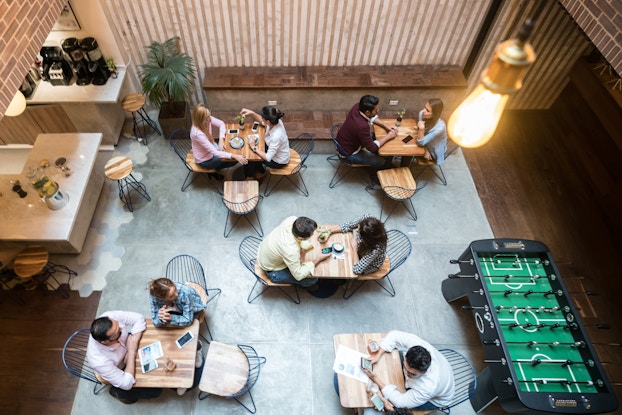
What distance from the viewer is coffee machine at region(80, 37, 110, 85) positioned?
605cm

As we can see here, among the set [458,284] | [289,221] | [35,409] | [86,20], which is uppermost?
[86,20]

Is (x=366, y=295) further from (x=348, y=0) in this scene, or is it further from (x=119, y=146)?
(x=119, y=146)

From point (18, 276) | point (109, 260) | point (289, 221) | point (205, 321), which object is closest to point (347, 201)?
point (289, 221)

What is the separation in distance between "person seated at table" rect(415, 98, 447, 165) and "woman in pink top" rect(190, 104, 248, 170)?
8.87 feet

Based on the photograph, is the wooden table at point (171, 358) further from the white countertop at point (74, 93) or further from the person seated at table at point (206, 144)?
the white countertop at point (74, 93)

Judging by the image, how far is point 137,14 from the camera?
6.01 meters

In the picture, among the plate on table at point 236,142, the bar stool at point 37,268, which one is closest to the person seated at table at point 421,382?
the plate on table at point 236,142

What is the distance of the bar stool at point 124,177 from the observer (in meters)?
5.64

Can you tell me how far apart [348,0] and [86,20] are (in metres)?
4.03

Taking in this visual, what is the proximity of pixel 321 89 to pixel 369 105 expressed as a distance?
4.77ft

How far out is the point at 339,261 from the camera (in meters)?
4.67

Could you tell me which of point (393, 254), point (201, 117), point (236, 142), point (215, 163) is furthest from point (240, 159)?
point (393, 254)

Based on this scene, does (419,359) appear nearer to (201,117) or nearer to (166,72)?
(201,117)

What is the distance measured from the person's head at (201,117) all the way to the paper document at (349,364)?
3.45 meters
